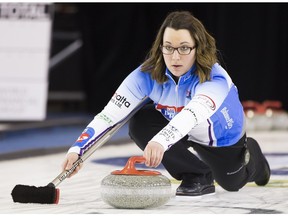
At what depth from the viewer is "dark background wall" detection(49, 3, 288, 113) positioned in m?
8.09

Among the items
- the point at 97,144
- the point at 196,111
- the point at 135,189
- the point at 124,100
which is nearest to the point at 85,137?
the point at 97,144

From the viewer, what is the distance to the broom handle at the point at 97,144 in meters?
3.19

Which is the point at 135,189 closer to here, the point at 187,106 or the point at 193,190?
the point at 187,106

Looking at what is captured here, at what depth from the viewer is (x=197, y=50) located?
3262mm

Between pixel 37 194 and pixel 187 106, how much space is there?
0.65 meters

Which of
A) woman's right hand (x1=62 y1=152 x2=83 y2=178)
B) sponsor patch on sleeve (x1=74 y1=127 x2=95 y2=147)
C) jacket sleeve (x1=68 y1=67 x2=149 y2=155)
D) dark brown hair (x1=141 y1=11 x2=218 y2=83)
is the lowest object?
woman's right hand (x1=62 y1=152 x2=83 y2=178)

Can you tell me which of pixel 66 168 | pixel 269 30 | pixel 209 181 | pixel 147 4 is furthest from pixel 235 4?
pixel 66 168

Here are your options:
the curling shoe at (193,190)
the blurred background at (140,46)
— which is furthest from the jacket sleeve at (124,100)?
the blurred background at (140,46)

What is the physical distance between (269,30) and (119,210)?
17.5ft

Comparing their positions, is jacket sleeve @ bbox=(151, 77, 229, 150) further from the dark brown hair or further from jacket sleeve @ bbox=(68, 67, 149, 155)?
jacket sleeve @ bbox=(68, 67, 149, 155)

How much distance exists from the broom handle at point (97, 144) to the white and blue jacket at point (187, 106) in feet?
0.07

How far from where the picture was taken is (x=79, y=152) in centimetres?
324

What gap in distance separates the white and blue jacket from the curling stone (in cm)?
19

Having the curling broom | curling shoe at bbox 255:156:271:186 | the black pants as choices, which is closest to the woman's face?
Result: the black pants
